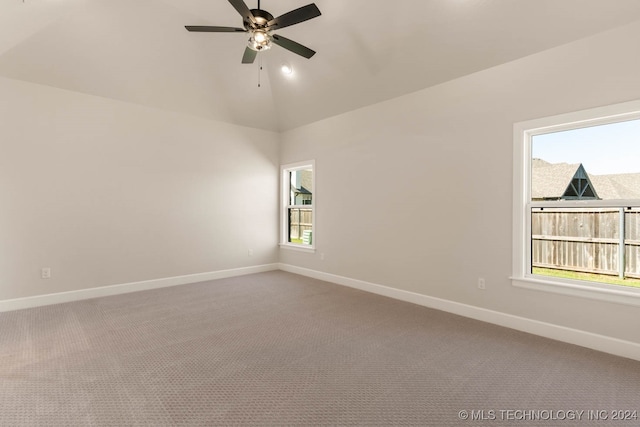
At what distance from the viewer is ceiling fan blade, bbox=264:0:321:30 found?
2.37m

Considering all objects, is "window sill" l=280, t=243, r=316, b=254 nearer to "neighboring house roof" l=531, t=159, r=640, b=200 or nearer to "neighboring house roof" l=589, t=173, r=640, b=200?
"neighboring house roof" l=531, t=159, r=640, b=200

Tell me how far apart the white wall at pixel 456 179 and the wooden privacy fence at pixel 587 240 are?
0.31m

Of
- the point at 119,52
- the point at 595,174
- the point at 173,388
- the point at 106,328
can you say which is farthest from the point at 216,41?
the point at 595,174

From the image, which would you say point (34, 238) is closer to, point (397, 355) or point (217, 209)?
point (217, 209)

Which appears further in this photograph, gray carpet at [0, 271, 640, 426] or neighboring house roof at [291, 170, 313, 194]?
neighboring house roof at [291, 170, 313, 194]

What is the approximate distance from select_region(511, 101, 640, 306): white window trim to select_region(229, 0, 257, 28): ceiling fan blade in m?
2.73

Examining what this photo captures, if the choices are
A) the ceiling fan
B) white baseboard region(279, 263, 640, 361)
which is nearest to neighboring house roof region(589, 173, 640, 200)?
white baseboard region(279, 263, 640, 361)

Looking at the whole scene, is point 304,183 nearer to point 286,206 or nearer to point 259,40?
point 286,206

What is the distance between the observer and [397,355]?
261 cm

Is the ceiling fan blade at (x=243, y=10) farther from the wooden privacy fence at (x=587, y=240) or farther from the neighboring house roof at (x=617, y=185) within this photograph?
the neighboring house roof at (x=617, y=185)

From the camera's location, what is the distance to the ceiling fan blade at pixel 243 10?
7.75 feet

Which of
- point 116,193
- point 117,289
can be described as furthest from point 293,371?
point 116,193

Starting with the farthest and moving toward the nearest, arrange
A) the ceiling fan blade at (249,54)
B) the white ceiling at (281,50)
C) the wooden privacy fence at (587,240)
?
the ceiling fan blade at (249,54)
the white ceiling at (281,50)
the wooden privacy fence at (587,240)

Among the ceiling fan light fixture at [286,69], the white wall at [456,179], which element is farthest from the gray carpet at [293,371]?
the ceiling fan light fixture at [286,69]
